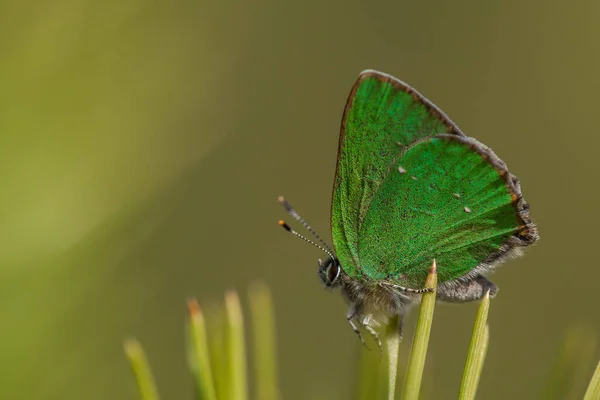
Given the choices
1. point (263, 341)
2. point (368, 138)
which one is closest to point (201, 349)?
point (263, 341)

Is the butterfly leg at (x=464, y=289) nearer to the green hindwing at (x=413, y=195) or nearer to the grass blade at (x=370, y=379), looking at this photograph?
the green hindwing at (x=413, y=195)

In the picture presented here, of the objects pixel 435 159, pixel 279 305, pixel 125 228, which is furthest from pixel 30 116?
pixel 279 305

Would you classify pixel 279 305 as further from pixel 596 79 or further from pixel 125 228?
pixel 125 228

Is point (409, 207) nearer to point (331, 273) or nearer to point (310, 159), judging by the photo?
point (331, 273)

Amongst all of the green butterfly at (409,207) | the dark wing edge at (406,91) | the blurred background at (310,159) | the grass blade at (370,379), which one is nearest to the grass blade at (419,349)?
the grass blade at (370,379)

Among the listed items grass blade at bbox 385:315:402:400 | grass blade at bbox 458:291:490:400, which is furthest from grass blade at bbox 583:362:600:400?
grass blade at bbox 385:315:402:400

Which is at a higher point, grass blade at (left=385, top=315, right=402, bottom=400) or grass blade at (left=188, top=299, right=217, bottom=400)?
grass blade at (left=188, top=299, right=217, bottom=400)

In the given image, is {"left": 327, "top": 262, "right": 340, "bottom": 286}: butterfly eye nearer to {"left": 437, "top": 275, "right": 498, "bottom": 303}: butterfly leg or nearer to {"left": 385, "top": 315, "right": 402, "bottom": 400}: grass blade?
{"left": 437, "top": 275, "right": 498, "bottom": 303}: butterfly leg
